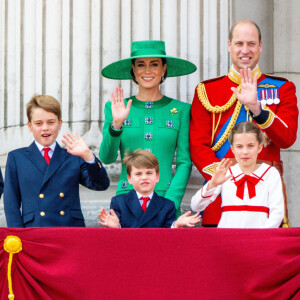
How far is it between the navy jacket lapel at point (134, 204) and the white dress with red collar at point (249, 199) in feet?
1.00

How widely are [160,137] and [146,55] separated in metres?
0.50

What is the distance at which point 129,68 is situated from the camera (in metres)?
5.95

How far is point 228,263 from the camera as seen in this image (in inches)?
175

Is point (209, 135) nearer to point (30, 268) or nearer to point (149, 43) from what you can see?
point (149, 43)

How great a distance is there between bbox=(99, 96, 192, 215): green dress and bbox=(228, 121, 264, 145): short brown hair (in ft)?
1.54

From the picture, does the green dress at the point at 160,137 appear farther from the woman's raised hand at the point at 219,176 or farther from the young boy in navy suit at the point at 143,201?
the woman's raised hand at the point at 219,176

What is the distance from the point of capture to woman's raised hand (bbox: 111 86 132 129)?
530cm

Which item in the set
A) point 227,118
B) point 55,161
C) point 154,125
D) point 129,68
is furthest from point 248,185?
point 129,68

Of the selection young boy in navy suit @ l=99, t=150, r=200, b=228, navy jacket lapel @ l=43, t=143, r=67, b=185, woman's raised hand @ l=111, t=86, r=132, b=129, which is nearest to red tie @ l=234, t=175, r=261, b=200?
young boy in navy suit @ l=99, t=150, r=200, b=228

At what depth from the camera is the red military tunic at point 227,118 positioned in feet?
17.6

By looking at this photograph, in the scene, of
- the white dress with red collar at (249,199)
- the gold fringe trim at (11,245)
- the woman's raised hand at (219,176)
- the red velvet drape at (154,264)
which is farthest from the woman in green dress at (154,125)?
the gold fringe trim at (11,245)

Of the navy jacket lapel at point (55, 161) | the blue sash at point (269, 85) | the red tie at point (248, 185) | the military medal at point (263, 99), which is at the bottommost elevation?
the red tie at point (248, 185)

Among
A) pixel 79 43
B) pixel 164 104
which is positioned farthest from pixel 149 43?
pixel 79 43

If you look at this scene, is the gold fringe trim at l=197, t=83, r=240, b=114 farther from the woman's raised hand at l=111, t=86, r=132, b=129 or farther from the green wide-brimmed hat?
the woman's raised hand at l=111, t=86, r=132, b=129
